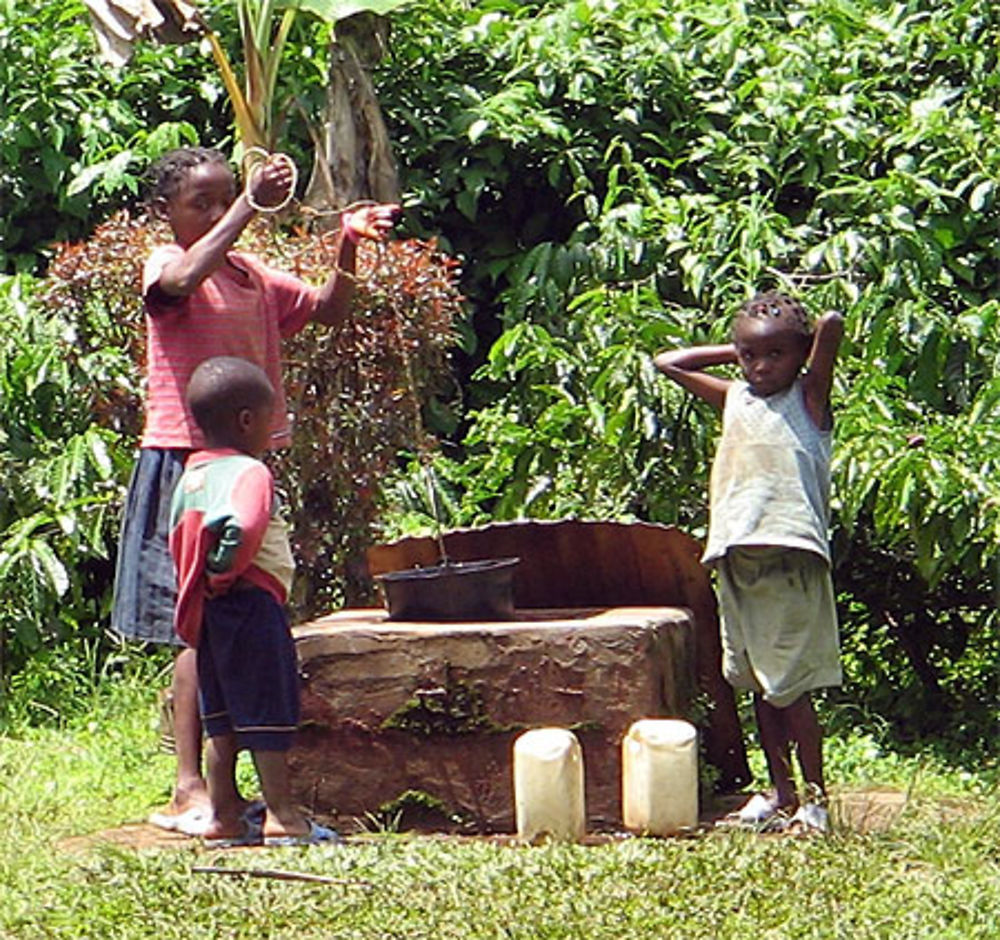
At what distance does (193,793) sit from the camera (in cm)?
581

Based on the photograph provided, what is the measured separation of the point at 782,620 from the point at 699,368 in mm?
758

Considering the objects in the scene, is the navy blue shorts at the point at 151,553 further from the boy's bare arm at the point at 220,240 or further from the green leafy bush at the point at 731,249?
the green leafy bush at the point at 731,249

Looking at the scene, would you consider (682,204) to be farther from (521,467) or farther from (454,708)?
(454,708)

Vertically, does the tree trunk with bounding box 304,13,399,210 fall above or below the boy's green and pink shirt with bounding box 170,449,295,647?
above

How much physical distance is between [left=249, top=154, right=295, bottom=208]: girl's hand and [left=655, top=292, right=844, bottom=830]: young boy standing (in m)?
1.18

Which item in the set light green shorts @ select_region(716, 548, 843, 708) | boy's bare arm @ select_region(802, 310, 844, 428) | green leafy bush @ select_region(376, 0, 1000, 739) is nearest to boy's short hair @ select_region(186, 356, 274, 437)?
light green shorts @ select_region(716, 548, 843, 708)

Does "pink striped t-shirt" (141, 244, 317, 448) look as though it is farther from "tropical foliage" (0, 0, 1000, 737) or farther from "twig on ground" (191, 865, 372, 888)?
"tropical foliage" (0, 0, 1000, 737)

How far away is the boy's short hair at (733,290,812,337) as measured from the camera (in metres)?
5.62

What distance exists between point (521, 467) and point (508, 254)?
5.89 feet

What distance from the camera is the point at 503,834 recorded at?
5770 millimetres

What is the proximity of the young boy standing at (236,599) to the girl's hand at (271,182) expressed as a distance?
0.40m

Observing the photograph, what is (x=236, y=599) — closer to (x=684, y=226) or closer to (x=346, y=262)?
(x=346, y=262)

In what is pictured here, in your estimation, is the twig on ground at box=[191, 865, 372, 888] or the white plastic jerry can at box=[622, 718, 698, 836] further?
the white plastic jerry can at box=[622, 718, 698, 836]

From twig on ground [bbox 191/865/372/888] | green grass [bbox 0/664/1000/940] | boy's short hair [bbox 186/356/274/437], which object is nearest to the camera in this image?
green grass [bbox 0/664/1000/940]
